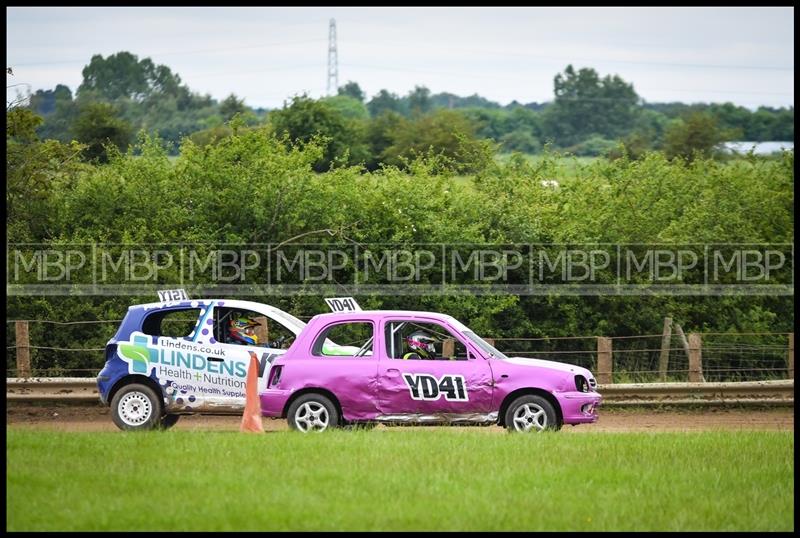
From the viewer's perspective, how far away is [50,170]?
28.2 metres

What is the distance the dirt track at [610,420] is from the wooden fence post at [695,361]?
0.60 m

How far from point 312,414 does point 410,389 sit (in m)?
1.24

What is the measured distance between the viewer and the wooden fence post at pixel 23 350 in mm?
20078

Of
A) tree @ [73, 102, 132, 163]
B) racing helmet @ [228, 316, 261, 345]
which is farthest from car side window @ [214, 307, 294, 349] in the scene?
tree @ [73, 102, 132, 163]

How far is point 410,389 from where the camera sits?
1534cm

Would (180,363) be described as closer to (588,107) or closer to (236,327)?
(236,327)

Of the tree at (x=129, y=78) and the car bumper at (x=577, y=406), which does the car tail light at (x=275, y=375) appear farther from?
the tree at (x=129, y=78)

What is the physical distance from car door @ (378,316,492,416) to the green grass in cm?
73

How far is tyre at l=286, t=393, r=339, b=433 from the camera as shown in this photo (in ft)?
50.2

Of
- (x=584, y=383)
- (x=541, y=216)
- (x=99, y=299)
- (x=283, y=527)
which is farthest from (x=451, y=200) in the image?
(x=283, y=527)

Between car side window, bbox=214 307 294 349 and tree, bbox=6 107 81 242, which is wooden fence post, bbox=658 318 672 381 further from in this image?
tree, bbox=6 107 81 242

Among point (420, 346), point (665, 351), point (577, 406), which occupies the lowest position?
point (577, 406)

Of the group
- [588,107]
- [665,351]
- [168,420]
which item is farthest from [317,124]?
[588,107]

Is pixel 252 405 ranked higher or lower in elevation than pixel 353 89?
lower
